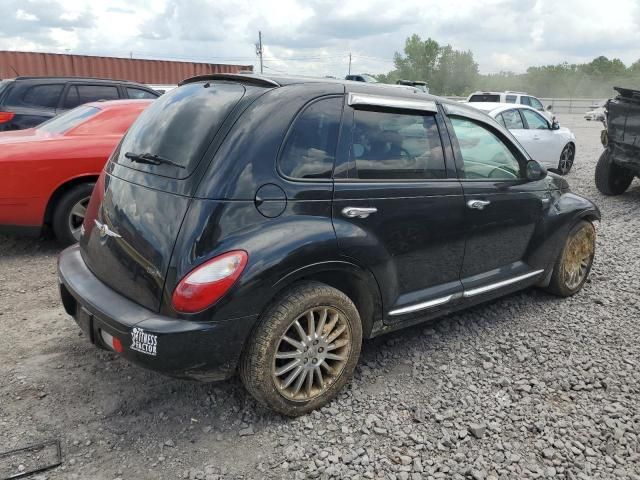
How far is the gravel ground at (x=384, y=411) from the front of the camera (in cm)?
256

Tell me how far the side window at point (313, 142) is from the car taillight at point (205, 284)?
1.90ft

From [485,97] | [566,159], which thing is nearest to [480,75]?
[485,97]

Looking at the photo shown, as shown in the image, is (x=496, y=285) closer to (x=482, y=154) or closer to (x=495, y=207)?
(x=495, y=207)

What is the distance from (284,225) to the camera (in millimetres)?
2637

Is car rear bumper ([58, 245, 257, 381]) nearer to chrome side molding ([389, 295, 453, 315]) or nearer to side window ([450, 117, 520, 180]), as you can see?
chrome side molding ([389, 295, 453, 315])

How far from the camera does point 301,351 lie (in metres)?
2.80

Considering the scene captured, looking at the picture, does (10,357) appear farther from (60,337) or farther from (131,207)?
(131,207)

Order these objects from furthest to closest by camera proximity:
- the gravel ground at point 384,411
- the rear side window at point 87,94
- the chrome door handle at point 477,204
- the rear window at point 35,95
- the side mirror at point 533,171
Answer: the rear side window at point 87,94, the rear window at point 35,95, the side mirror at point 533,171, the chrome door handle at point 477,204, the gravel ground at point 384,411

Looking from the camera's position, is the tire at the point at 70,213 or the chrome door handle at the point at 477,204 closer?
the chrome door handle at the point at 477,204

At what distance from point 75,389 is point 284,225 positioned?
158cm

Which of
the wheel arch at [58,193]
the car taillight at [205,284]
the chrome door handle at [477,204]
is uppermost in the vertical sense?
the chrome door handle at [477,204]

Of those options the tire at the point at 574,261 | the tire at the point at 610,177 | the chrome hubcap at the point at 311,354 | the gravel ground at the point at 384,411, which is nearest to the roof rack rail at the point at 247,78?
the chrome hubcap at the point at 311,354

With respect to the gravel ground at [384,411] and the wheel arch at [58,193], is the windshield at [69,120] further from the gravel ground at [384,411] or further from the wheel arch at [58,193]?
the gravel ground at [384,411]

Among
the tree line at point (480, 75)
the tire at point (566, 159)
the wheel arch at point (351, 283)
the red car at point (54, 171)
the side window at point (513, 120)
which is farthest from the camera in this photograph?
the tree line at point (480, 75)
